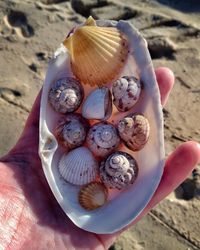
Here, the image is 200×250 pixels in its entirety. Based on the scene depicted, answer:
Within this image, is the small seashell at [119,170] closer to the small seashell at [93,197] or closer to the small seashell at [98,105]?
the small seashell at [93,197]

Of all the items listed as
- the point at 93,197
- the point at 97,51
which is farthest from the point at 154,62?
the point at 93,197

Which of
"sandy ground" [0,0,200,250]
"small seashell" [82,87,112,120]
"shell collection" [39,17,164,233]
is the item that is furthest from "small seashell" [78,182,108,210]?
"sandy ground" [0,0,200,250]

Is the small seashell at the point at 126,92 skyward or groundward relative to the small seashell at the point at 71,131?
skyward

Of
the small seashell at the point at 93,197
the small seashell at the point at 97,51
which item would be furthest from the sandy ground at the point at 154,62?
the small seashell at the point at 97,51

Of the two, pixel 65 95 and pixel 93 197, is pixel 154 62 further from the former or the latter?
pixel 93 197

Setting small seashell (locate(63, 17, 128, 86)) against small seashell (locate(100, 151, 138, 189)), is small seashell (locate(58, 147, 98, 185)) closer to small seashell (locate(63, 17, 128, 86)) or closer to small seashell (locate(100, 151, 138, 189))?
small seashell (locate(100, 151, 138, 189))

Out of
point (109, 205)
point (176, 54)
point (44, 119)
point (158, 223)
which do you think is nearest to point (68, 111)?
point (44, 119)
